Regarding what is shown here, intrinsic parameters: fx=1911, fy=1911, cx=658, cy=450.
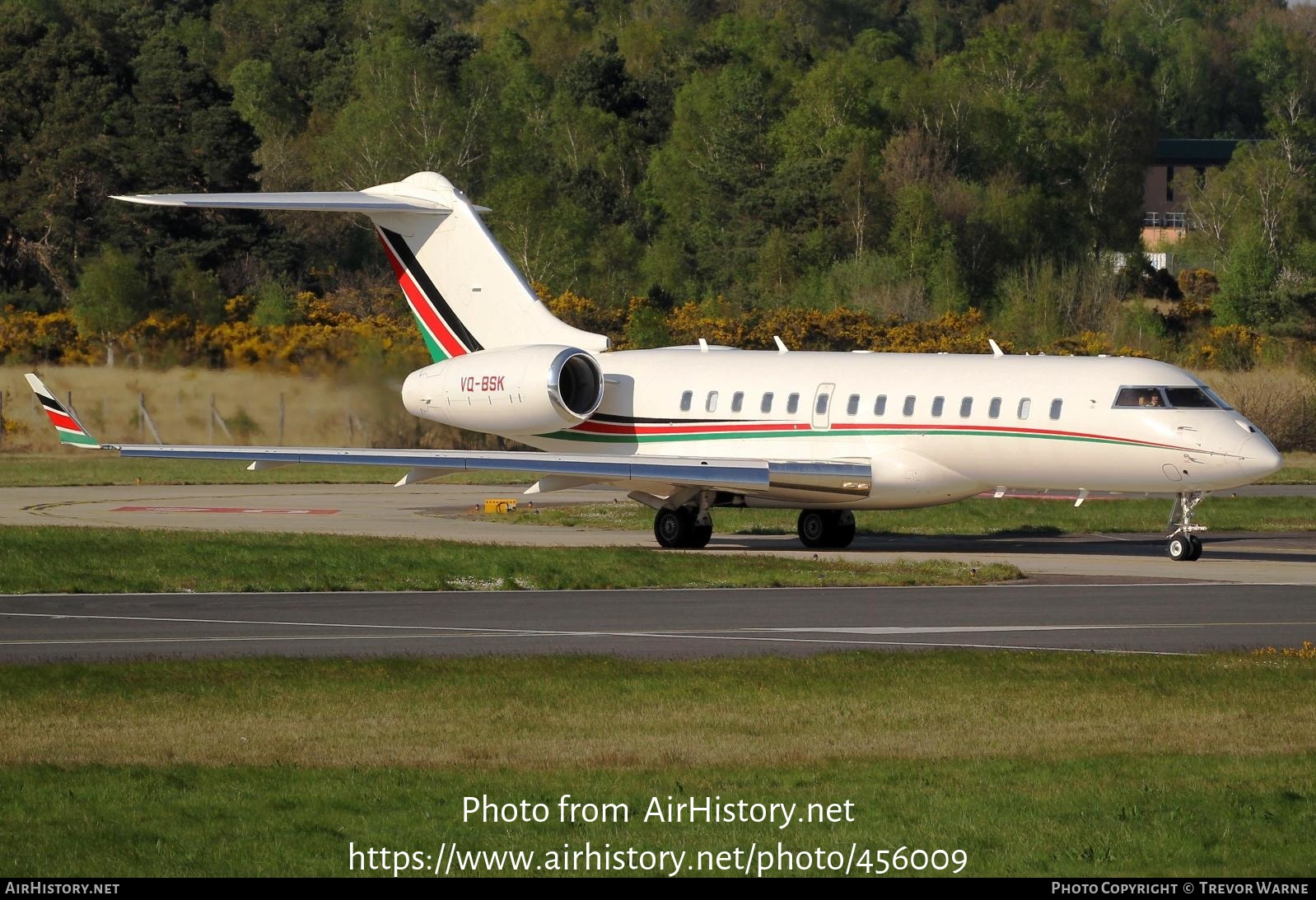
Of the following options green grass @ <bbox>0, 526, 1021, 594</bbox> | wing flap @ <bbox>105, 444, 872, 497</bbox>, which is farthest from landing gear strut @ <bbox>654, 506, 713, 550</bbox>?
green grass @ <bbox>0, 526, 1021, 594</bbox>

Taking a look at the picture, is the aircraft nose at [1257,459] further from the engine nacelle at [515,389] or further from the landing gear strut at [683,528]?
the engine nacelle at [515,389]

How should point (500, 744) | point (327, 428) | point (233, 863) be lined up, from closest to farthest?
point (233, 863), point (500, 744), point (327, 428)

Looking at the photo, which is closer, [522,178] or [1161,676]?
[1161,676]

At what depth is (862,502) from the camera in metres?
27.1

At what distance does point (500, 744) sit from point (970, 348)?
1741 inches

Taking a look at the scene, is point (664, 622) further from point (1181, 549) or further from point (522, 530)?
point (522, 530)

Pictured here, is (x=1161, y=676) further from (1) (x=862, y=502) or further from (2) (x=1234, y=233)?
(2) (x=1234, y=233)

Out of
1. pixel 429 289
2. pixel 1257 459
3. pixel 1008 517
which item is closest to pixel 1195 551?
pixel 1257 459

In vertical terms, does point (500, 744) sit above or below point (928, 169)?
below

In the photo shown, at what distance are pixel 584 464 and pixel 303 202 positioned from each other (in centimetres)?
633

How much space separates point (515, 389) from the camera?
2873cm

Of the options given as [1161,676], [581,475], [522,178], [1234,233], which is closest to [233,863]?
[1161,676]

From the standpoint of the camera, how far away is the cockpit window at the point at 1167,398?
25.6 metres

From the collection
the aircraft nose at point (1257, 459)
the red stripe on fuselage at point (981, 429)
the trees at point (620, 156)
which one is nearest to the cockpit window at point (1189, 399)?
the red stripe on fuselage at point (981, 429)
